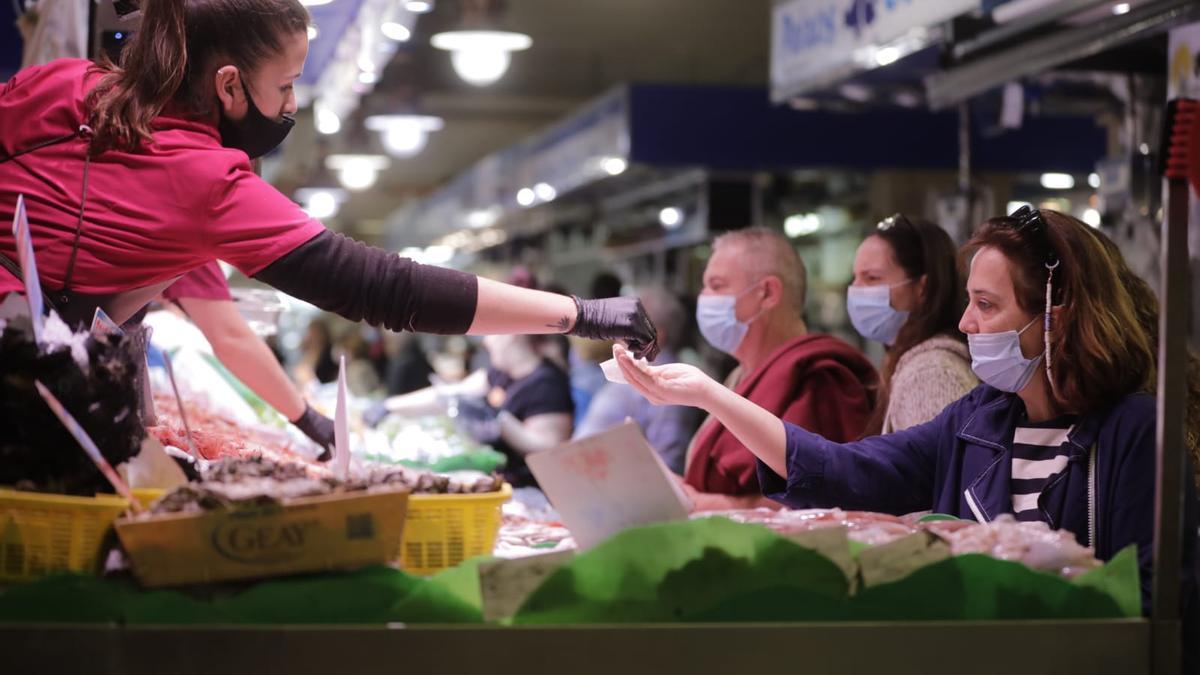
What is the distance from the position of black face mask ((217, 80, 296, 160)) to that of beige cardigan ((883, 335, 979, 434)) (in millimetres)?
1820

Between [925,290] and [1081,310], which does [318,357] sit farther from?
[1081,310]

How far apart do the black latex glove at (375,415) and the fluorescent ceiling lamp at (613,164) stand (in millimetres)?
4612

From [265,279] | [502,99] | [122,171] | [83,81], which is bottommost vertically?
[265,279]

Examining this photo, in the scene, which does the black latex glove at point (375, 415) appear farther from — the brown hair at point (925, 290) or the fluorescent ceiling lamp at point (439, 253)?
the fluorescent ceiling lamp at point (439, 253)

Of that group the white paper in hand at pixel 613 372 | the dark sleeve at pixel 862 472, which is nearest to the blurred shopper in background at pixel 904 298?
the dark sleeve at pixel 862 472

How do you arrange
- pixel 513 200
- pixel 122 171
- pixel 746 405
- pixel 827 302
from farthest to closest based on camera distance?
pixel 513 200
pixel 827 302
pixel 746 405
pixel 122 171

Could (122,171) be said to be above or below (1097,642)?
above

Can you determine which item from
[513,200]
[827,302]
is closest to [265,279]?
[827,302]

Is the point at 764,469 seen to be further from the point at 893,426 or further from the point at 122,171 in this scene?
the point at 122,171

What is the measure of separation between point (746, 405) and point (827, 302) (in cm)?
1201

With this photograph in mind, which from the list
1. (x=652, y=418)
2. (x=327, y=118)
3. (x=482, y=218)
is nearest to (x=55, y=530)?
(x=652, y=418)

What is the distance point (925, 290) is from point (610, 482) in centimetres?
226

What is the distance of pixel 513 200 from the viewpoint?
18125mm

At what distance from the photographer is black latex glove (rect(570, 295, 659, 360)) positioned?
7.91ft
